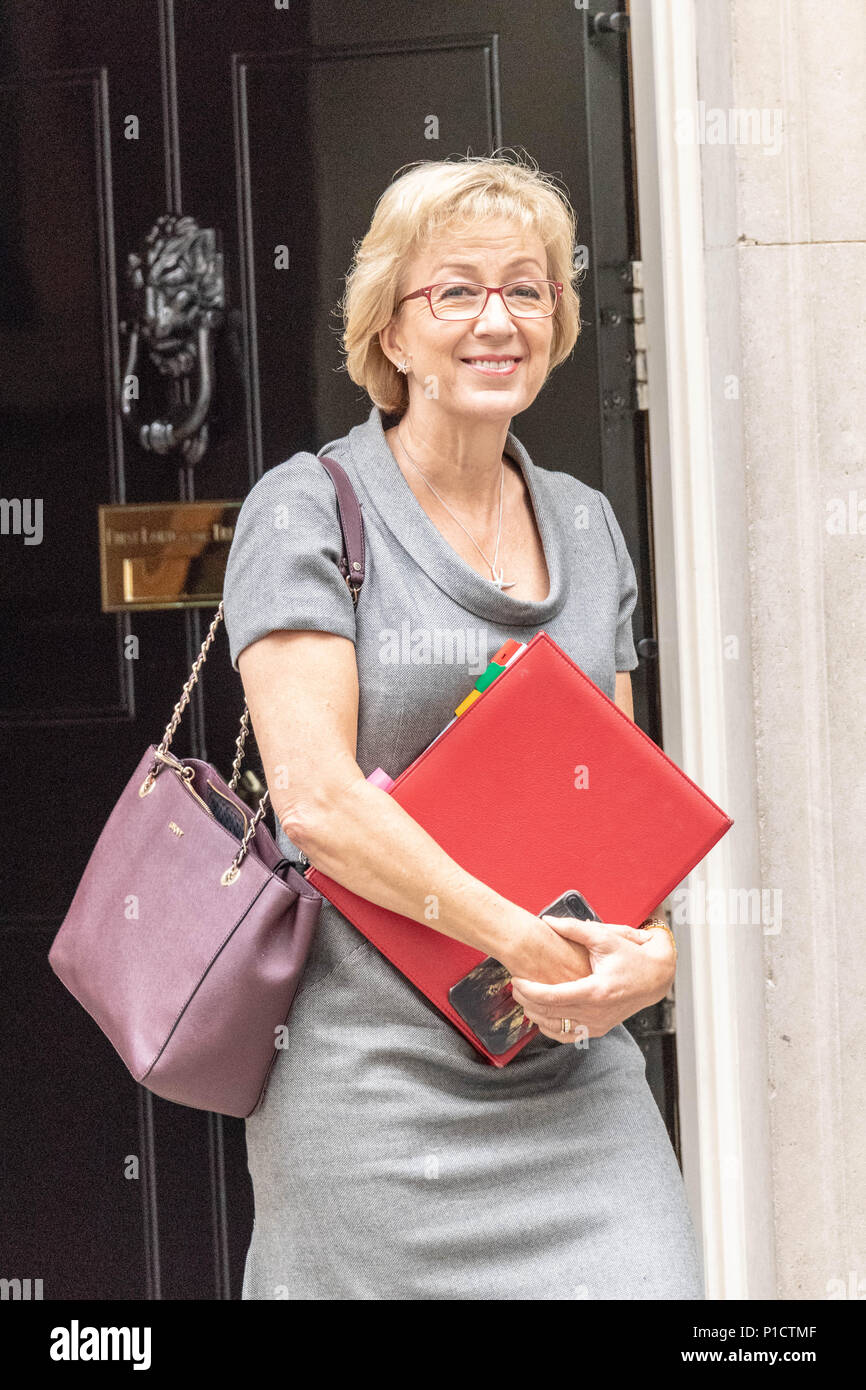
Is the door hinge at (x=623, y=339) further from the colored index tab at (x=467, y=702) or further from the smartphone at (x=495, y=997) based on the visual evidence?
the smartphone at (x=495, y=997)

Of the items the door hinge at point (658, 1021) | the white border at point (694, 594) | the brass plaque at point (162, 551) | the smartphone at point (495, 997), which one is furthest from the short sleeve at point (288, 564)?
the door hinge at point (658, 1021)

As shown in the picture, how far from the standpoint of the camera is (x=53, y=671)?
6.82ft

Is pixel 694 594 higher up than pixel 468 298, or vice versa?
pixel 468 298

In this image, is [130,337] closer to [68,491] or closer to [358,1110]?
[68,491]

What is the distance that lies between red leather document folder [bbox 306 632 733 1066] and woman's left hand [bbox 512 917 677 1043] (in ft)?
0.13

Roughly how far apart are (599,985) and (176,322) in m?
1.31

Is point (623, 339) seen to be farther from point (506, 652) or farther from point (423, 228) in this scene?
point (506, 652)

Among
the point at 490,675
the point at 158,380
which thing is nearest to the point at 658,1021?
the point at 490,675

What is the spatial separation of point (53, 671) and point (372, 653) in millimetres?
888

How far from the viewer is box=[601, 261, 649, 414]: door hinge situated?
6.77 feet

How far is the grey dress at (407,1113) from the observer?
1412 mm

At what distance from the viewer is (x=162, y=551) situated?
206 centimetres
